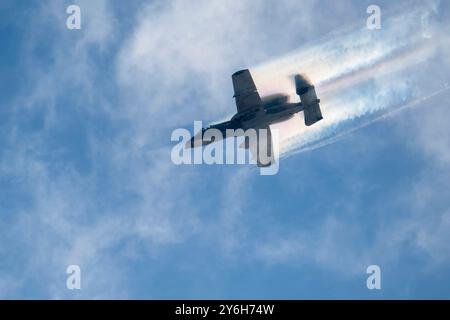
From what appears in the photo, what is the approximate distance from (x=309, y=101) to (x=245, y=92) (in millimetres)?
8204

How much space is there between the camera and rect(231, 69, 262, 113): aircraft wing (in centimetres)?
6494

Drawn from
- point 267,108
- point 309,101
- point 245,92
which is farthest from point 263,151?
point 245,92

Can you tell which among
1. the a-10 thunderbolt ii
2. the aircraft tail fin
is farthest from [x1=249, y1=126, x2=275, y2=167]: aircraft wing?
the aircraft tail fin

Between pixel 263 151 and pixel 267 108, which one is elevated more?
pixel 267 108

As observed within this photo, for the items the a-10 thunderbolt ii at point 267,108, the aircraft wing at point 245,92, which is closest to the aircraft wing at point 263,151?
the a-10 thunderbolt ii at point 267,108

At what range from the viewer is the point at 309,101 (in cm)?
6869

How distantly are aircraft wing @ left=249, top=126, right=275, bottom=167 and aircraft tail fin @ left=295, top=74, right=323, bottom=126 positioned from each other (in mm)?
5398

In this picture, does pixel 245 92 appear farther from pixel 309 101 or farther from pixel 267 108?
pixel 309 101

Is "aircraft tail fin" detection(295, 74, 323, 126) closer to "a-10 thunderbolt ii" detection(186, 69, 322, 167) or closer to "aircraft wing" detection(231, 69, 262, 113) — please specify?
"a-10 thunderbolt ii" detection(186, 69, 322, 167)
